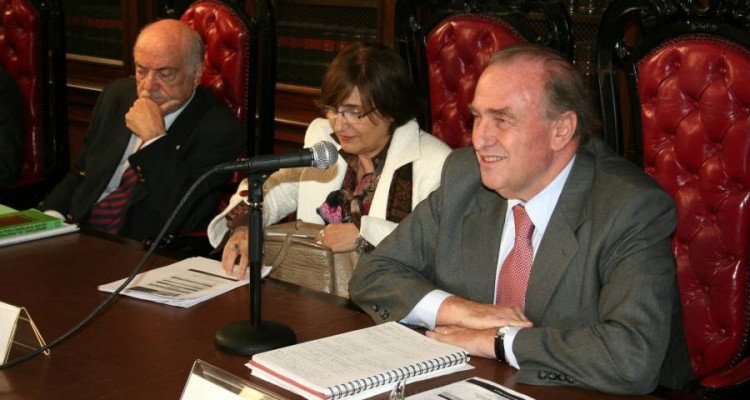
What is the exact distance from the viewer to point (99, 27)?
574cm

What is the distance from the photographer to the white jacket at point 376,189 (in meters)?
3.05

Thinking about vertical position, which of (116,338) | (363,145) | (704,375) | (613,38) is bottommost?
(704,375)

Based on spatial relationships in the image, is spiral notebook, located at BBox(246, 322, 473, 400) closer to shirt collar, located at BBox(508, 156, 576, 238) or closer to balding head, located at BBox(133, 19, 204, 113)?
shirt collar, located at BBox(508, 156, 576, 238)

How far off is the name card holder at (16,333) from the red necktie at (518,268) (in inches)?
38.3

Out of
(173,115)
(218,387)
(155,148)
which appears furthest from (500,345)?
(173,115)

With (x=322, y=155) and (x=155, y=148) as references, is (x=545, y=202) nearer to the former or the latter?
(x=322, y=155)

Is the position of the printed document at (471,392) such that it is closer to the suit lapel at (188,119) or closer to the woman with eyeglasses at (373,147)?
the woman with eyeglasses at (373,147)

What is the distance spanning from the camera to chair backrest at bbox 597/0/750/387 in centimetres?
250

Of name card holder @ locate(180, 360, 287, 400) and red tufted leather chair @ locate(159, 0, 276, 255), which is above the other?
red tufted leather chair @ locate(159, 0, 276, 255)

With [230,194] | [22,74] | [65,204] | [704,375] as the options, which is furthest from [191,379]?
[22,74]

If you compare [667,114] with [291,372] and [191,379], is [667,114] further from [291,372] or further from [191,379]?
[191,379]

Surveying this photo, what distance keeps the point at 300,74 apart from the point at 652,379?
3.12m

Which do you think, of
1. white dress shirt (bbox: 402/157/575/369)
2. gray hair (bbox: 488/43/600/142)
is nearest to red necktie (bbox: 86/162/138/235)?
white dress shirt (bbox: 402/157/575/369)

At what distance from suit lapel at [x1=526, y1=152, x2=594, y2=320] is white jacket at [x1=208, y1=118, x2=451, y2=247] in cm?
76
